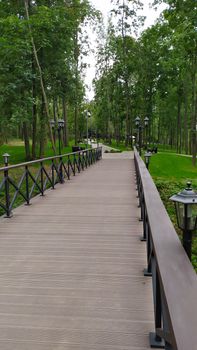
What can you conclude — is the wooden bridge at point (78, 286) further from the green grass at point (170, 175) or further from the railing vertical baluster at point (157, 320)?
the green grass at point (170, 175)

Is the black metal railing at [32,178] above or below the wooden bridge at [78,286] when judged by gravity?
above

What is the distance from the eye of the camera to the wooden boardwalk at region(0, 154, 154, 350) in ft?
7.78

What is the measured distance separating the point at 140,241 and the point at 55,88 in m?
16.5

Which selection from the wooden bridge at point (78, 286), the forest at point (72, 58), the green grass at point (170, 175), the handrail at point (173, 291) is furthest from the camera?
the forest at point (72, 58)

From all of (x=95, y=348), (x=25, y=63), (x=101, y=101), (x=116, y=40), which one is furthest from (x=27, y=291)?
(x=101, y=101)

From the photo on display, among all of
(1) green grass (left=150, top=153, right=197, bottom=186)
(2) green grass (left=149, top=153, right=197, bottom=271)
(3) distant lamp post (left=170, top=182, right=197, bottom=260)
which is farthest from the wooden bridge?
(1) green grass (left=150, top=153, right=197, bottom=186)

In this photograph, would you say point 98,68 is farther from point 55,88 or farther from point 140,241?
point 140,241

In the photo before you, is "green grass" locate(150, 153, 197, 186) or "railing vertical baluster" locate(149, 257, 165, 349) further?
"green grass" locate(150, 153, 197, 186)

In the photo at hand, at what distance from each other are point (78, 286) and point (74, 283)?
0.26 ft

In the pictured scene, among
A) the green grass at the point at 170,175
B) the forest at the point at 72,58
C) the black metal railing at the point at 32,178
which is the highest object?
the forest at the point at 72,58

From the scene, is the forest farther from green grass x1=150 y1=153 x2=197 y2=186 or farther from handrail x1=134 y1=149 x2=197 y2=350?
handrail x1=134 y1=149 x2=197 y2=350

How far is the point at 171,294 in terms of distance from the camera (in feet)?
4.53

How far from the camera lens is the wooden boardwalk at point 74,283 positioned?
2.37 m

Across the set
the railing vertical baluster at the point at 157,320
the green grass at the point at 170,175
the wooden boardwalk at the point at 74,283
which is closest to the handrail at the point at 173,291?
the railing vertical baluster at the point at 157,320
